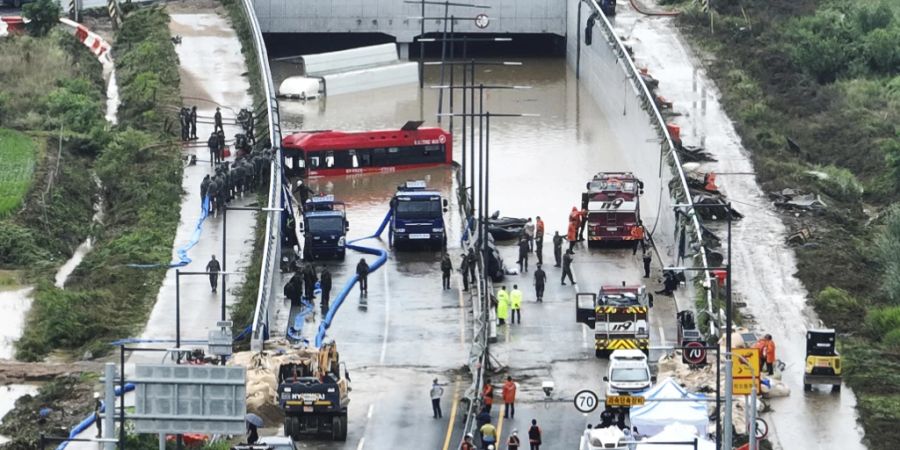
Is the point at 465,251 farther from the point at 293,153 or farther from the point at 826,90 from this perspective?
the point at 826,90

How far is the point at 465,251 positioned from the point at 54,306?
14.8 meters

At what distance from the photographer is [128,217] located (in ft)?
301

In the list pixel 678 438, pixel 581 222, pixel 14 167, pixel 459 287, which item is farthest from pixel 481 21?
pixel 678 438

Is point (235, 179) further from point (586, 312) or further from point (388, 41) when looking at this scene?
point (388, 41)

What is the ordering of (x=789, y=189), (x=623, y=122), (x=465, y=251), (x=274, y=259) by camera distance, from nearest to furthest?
1. (x=274, y=259)
2. (x=465, y=251)
3. (x=789, y=189)
4. (x=623, y=122)

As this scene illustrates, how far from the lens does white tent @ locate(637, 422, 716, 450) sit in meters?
61.2

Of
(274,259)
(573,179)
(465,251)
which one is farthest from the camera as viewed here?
(573,179)

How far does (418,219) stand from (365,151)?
47.9 ft

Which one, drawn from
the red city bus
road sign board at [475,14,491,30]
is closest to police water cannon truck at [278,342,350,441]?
the red city bus

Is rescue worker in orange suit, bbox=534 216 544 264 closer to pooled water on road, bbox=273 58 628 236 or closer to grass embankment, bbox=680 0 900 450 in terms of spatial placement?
pooled water on road, bbox=273 58 628 236

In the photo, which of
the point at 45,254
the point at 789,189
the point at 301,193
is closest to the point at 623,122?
the point at 789,189

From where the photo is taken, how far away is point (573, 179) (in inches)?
4112

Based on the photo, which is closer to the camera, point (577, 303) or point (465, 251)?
point (577, 303)

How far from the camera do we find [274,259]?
81.6 metres
